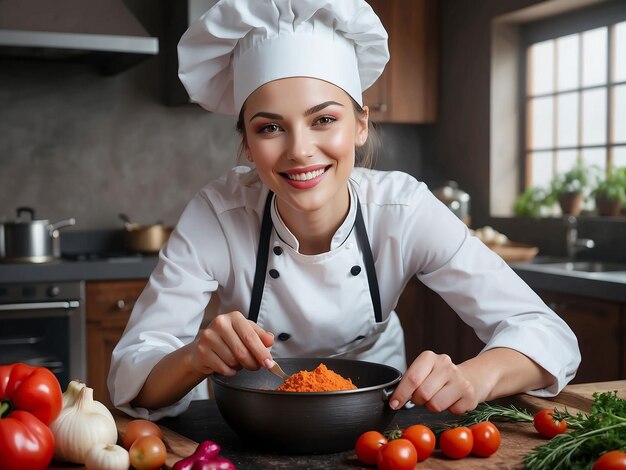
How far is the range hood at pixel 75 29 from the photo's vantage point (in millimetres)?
3111

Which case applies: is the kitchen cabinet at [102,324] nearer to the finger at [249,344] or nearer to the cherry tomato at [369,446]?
the finger at [249,344]

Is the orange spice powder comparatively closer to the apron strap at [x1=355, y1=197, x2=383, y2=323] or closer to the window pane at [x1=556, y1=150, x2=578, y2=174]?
the apron strap at [x1=355, y1=197, x2=383, y2=323]

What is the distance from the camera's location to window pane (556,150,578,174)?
12.5 feet

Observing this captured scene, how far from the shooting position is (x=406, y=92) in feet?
14.0

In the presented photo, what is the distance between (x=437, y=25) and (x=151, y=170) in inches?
67.4

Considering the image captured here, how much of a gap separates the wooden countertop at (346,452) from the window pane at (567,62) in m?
2.69

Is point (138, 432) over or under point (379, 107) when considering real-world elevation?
under

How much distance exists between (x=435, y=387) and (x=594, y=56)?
2.92 metres

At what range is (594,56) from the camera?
12.0 ft

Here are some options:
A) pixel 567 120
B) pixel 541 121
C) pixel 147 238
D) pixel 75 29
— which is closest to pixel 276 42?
pixel 75 29

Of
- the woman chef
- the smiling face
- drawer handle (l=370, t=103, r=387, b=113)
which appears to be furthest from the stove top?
the smiling face

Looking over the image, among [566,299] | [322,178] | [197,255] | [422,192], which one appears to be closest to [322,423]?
[322,178]

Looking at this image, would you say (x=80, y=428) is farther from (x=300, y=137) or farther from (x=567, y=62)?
(x=567, y=62)

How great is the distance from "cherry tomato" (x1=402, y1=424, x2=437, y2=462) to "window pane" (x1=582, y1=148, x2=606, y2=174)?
110 inches
